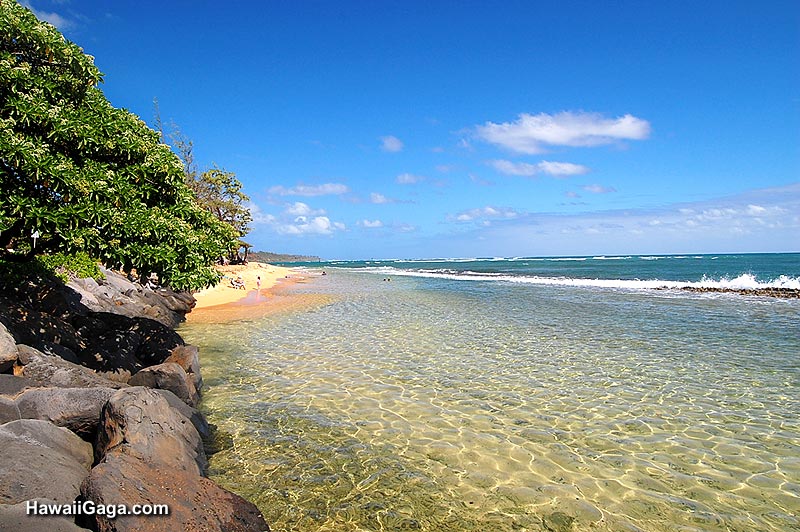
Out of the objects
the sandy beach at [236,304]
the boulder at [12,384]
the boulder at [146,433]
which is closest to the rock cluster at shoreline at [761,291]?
the sandy beach at [236,304]

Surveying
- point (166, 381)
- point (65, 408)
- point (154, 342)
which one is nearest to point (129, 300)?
point (154, 342)

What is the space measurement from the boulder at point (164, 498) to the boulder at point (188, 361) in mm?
5543

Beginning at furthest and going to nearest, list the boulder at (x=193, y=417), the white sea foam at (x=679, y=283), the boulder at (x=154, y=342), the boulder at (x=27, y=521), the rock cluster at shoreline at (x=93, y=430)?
the white sea foam at (x=679, y=283)
the boulder at (x=154, y=342)
the boulder at (x=193, y=417)
the rock cluster at shoreline at (x=93, y=430)
the boulder at (x=27, y=521)

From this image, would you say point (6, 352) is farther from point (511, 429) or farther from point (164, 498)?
point (511, 429)

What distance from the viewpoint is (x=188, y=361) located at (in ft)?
34.7

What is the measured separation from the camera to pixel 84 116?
324 inches

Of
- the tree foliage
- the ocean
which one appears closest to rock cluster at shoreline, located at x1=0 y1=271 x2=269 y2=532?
the ocean

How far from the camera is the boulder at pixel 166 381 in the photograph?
8906 mm

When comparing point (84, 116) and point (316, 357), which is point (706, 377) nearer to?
point (316, 357)

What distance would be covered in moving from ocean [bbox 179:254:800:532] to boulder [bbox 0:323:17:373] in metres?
3.36

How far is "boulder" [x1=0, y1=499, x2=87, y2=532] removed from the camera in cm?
388

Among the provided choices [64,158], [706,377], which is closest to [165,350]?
[64,158]

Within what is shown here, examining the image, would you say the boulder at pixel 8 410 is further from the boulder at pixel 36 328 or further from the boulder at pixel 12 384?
the boulder at pixel 36 328

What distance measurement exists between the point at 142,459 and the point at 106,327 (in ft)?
23.9
